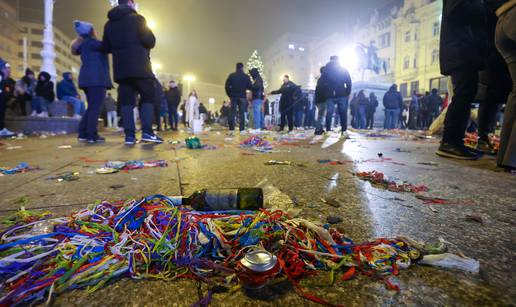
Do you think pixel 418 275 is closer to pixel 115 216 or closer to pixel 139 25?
pixel 115 216

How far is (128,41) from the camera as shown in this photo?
470 centimetres

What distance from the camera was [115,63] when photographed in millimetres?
4754

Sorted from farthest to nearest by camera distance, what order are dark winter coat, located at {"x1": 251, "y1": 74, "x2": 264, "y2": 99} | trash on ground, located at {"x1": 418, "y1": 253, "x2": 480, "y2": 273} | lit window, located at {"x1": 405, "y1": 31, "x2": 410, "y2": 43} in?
1. lit window, located at {"x1": 405, "y1": 31, "x2": 410, "y2": 43}
2. dark winter coat, located at {"x1": 251, "y1": 74, "x2": 264, "y2": 99}
3. trash on ground, located at {"x1": 418, "y1": 253, "x2": 480, "y2": 273}

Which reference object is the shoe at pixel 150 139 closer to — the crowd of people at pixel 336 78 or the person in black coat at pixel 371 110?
the crowd of people at pixel 336 78

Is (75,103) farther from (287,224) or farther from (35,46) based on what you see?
(35,46)

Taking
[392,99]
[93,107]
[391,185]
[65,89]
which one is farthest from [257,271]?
[392,99]

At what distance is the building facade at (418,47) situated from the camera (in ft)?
112

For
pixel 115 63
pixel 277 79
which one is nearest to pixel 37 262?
pixel 115 63

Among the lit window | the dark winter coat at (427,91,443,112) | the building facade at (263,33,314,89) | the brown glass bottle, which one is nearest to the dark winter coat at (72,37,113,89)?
the brown glass bottle

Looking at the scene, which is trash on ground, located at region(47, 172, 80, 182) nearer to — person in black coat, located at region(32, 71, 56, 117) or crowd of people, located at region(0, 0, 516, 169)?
crowd of people, located at region(0, 0, 516, 169)

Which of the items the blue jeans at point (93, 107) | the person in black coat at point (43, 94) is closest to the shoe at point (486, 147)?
the blue jeans at point (93, 107)

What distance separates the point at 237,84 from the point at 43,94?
6.26m

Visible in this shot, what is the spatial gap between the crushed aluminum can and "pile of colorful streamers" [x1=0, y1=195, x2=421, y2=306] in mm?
27

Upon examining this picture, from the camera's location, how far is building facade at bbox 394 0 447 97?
3425 centimetres
